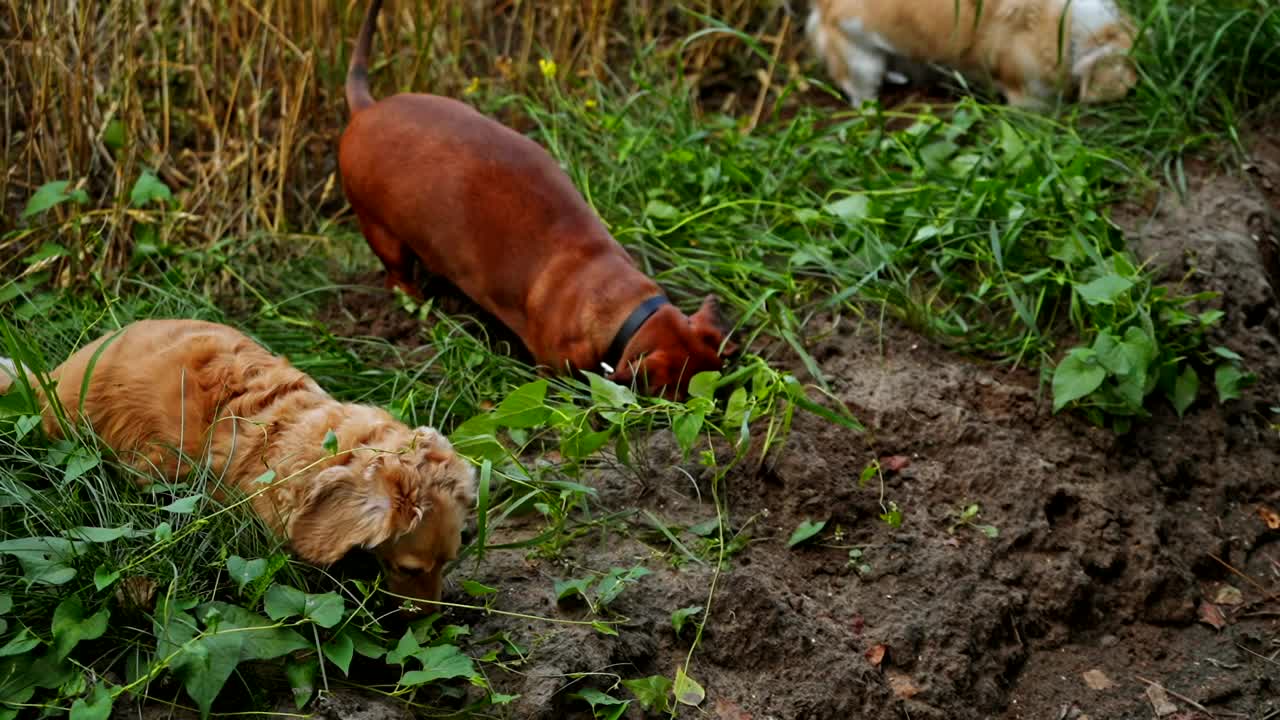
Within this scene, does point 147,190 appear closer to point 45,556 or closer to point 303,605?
point 45,556

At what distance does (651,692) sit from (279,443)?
115 centimetres

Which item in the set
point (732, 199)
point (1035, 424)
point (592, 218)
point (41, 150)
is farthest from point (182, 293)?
point (1035, 424)

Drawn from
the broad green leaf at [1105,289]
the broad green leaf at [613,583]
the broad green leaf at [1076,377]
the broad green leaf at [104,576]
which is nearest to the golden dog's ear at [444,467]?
the broad green leaf at [613,583]

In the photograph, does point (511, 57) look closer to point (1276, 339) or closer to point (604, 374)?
point (604, 374)

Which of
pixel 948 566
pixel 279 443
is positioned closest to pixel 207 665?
pixel 279 443

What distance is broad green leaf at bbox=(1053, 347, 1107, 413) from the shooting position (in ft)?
13.5

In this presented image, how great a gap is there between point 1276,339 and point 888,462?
1.70 m

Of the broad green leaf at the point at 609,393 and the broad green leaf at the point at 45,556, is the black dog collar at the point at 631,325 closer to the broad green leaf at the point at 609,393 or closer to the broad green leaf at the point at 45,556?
the broad green leaf at the point at 609,393

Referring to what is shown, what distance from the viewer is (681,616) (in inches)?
134

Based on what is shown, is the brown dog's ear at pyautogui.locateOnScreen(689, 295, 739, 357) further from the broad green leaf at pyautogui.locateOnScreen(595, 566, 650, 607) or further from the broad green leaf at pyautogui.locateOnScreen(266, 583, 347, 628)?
the broad green leaf at pyautogui.locateOnScreen(266, 583, 347, 628)

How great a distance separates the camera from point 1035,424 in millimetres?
4258

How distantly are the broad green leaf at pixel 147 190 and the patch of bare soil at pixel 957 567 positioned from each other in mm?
2111

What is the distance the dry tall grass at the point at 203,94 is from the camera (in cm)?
481

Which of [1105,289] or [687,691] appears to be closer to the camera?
[687,691]
